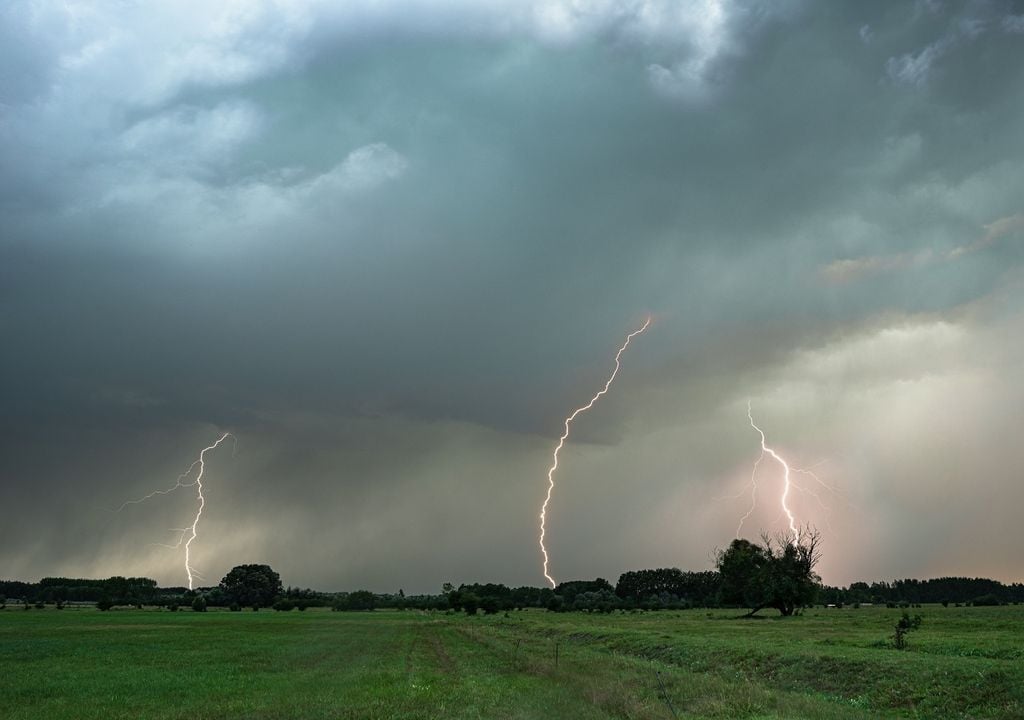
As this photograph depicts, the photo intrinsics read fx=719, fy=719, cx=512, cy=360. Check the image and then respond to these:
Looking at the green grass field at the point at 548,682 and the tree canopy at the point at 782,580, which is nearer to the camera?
the green grass field at the point at 548,682

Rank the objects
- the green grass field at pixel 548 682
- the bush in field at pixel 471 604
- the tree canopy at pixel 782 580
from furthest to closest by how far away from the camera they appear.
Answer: the bush in field at pixel 471 604 → the tree canopy at pixel 782 580 → the green grass field at pixel 548 682

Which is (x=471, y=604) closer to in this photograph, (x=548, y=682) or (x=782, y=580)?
(x=782, y=580)

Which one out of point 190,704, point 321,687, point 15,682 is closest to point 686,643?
point 321,687

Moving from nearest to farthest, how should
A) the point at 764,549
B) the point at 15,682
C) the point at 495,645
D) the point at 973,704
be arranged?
the point at 973,704, the point at 15,682, the point at 495,645, the point at 764,549

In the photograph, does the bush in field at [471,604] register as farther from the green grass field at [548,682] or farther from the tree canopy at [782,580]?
the green grass field at [548,682]

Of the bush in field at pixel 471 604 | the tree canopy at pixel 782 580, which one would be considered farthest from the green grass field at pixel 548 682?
the bush in field at pixel 471 604

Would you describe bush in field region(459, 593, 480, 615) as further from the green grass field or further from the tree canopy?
the green grass field

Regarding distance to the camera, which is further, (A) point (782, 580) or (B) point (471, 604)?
(B) point (471, 604)

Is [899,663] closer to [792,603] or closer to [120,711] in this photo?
[120,711]

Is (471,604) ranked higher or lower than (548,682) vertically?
lower

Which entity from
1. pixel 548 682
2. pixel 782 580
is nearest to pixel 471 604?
pixel 782 580

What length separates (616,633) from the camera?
60969mm

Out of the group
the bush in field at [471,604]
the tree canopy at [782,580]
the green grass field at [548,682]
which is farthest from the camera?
the bush in field at [471,604]

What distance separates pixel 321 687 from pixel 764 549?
93983 millimetres
